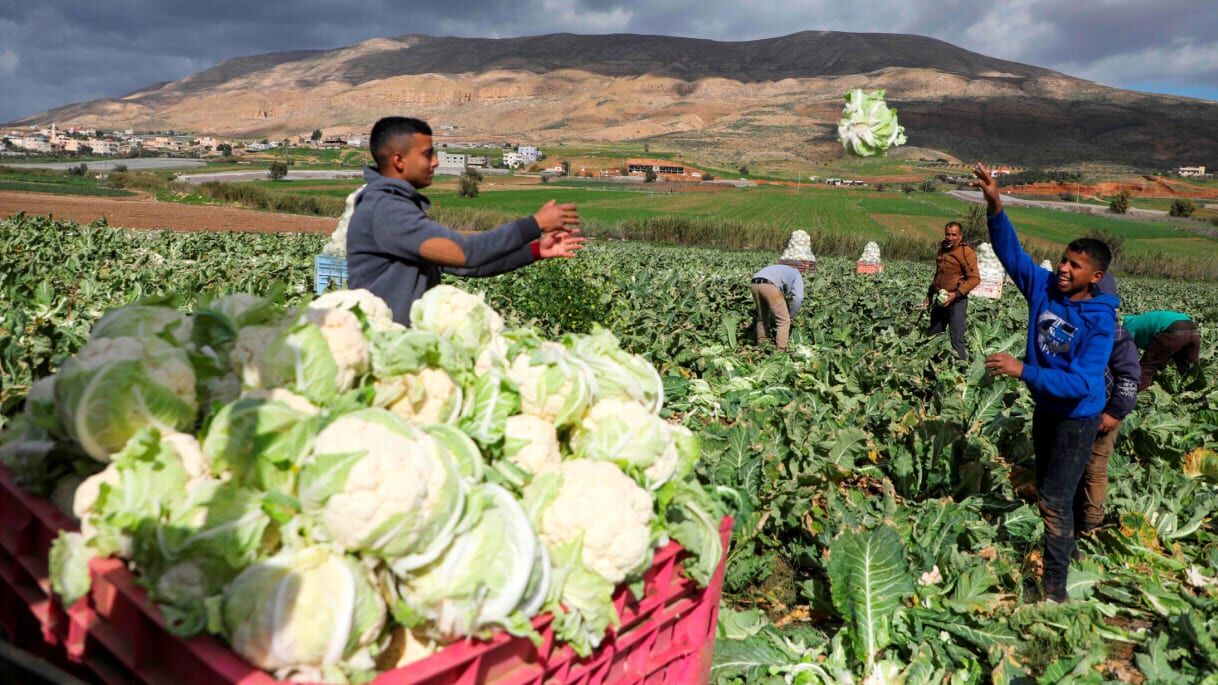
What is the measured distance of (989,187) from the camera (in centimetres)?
431

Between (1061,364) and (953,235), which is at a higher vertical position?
(953,235)

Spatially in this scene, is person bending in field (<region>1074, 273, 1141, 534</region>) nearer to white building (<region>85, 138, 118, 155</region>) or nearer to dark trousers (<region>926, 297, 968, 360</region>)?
dark trousers (<region>926, 297, 968, 360</region>)

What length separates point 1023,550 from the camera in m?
4.65

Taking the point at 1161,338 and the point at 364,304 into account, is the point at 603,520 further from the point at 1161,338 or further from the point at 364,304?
the point at 1161,338

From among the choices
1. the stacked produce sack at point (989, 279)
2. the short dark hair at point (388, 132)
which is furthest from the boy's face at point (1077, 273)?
the stacked produce sack at point (989, 279)

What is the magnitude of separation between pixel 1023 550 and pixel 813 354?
509cm

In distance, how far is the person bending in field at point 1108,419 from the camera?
4.38m

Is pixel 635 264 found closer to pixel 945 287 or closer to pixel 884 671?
pixel 945 287

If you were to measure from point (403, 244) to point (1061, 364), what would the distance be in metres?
3.56

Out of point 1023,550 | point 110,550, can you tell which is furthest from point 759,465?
point 110,550

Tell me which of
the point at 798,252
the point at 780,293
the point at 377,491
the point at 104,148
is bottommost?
the point at 780,293

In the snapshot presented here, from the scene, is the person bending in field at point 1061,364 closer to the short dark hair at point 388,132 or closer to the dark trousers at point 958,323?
the short dark hair at point 388,132

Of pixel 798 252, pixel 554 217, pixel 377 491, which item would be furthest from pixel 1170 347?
pixel 377 491

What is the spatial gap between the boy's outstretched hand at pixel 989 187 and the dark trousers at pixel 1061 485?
124 centimetres
